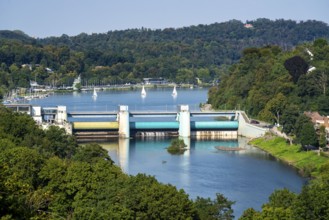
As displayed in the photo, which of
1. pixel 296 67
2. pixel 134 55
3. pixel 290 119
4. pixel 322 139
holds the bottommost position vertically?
pixel 322 139

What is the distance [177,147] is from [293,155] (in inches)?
188

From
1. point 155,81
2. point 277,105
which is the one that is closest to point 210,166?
point 277,105

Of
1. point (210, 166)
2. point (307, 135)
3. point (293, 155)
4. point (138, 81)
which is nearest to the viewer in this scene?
point (210, 166)

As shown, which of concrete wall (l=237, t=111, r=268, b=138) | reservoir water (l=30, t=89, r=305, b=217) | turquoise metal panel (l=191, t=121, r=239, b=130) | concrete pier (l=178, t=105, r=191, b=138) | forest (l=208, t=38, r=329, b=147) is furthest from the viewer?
turquoise metal panel (l=191, t=121, r=239, b=130)

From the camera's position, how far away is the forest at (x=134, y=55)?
78125 millimetres

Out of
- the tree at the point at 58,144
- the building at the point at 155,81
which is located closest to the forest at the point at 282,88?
the tree at the point at 58,144

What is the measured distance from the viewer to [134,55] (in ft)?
307

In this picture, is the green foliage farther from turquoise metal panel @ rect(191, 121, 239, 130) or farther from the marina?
turquoise metal panel @ rect(191, 121, 239, 130)

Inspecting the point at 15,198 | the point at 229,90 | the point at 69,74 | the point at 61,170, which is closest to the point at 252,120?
the point at 229,90

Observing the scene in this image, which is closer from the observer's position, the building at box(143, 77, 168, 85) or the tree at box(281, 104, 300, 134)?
the tree at box(281, 104, 300, 134)

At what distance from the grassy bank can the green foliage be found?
9.37ft

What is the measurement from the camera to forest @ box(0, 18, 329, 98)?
7812 cm

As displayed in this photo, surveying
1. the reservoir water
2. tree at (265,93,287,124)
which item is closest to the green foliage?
the reservoir water

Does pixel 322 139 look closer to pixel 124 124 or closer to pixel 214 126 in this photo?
pixel 214 126
